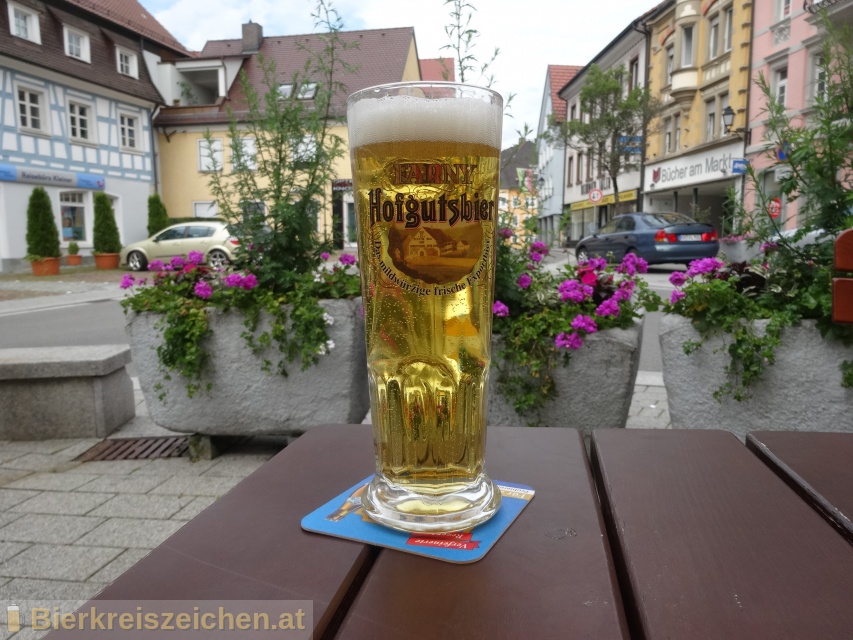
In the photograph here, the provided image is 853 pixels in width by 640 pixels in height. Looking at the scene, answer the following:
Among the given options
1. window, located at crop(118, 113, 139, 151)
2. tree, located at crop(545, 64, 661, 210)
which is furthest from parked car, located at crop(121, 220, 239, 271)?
tree, located at crop(545, 64, 661, 210)

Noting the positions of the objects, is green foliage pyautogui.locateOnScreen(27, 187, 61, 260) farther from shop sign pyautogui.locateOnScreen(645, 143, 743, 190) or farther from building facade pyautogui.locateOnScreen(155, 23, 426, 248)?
shop sign pyautogui.locateOnScreen(645, 143, 743, 190)

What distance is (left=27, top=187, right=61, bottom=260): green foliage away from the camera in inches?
692

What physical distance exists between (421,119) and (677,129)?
1051 inches

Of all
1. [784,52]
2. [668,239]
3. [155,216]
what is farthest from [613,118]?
[155,216]

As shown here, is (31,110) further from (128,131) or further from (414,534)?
(414,534)

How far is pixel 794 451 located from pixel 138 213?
2569cm

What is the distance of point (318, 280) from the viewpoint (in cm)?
324

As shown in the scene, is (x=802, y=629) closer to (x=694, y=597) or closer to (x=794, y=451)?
(x=694, y=597)

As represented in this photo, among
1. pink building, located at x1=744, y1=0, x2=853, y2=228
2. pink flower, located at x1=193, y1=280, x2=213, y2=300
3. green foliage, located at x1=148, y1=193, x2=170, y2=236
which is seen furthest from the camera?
green foliage, located at x1=148, y1=193, x2=170, y2=236

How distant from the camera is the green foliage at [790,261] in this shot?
2650 millimetres

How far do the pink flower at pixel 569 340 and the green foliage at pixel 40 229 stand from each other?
17.9 meters

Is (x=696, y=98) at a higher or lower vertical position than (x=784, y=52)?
lower

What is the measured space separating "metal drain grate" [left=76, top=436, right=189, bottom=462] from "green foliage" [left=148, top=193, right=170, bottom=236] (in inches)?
830

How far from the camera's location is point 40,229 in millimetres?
17625
